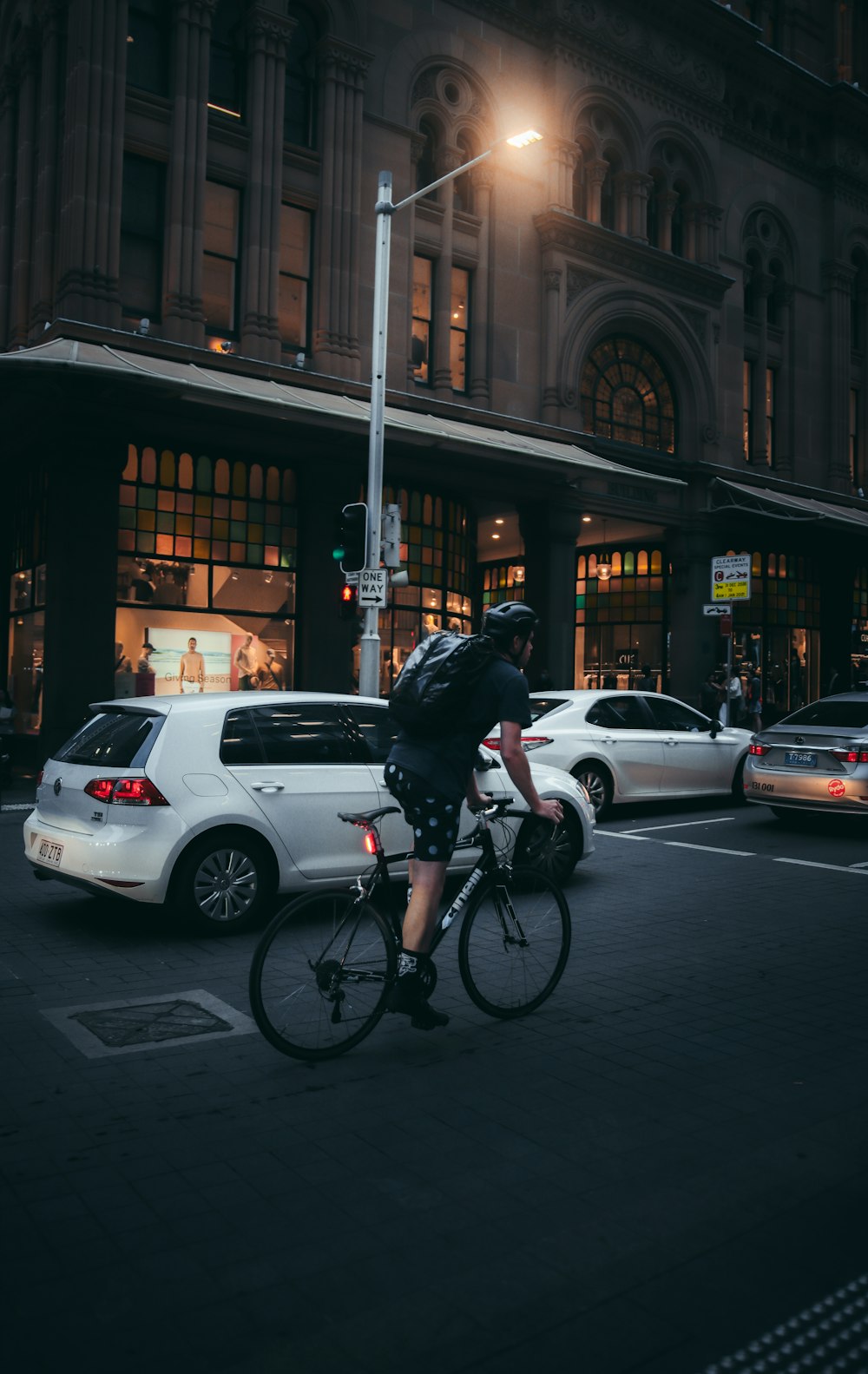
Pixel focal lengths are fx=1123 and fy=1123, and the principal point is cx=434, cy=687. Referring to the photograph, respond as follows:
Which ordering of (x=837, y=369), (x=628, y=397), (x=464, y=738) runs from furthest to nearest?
(x=837, y=369) → (x=628, y=397) → (x=464, y=738)

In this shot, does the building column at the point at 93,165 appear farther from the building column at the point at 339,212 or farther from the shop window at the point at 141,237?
the building column at the point at 339,212

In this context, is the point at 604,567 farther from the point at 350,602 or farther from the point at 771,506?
the point at 350,602

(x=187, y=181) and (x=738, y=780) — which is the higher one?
(x=187, y=181)

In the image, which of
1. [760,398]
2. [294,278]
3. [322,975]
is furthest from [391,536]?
[760,398]

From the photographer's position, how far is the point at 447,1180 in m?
3.79

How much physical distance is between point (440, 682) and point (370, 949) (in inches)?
47.2

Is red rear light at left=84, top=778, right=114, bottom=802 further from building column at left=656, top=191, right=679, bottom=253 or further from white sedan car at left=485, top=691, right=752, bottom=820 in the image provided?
building column at left=656, top=191, right=679, bottom=253

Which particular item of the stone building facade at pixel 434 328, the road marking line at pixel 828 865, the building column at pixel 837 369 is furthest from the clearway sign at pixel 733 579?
the road marking line at pixel 828 865

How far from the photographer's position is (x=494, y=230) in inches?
953

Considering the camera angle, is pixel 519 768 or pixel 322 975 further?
pixel 519 768

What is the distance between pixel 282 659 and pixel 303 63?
36.8ft

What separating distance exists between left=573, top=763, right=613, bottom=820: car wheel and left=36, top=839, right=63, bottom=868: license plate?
23.8ft

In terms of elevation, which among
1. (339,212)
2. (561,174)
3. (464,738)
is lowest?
(464,738)

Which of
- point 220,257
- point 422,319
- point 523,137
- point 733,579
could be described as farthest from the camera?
point 422,319
